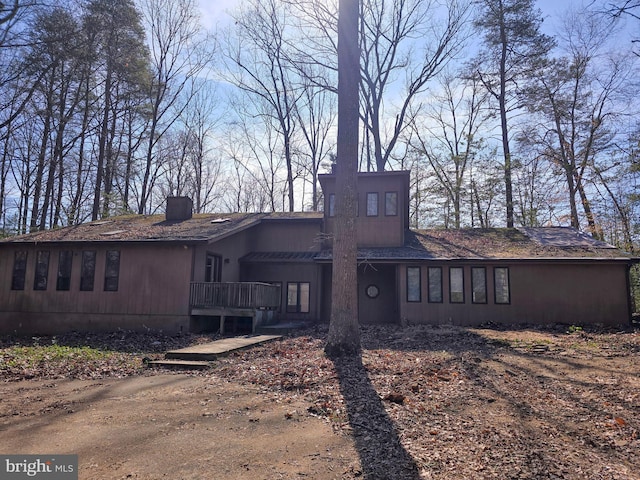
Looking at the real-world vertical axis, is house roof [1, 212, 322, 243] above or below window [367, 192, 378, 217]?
below

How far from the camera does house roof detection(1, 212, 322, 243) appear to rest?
14656mm

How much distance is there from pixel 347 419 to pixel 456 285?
11.7 m

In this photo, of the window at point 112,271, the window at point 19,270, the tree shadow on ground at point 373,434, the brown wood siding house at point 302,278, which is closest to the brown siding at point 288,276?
the brown wood siding house at point 302,278

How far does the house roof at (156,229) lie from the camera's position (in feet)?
48.1

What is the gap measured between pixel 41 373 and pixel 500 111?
83.9 ft

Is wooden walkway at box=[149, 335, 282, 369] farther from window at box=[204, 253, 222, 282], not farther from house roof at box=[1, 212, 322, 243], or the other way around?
window at box=[204, 253, 222, 282]

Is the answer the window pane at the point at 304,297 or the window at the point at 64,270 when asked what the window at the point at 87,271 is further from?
the window pane at the point at 304,297

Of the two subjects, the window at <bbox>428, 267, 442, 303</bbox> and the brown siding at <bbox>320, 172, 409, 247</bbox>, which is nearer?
the window at <bbox>428, 267, 442, 303</bbox>

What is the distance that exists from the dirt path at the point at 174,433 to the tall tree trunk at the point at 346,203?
2542 millimetres

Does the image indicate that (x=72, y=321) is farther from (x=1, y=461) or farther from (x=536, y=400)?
(x=536, y=400)

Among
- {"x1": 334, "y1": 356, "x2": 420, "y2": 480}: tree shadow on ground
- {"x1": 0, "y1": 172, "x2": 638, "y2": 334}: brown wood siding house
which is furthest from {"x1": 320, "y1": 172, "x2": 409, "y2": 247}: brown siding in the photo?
{"x1": 334, "y1": 356, "x2": 420, "y2": 480}: tree shadow on ground

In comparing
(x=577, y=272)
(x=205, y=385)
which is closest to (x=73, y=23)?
(x=205, y=385)

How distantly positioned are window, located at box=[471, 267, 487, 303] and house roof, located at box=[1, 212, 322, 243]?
7.06 m

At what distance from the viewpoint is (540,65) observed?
77.3ft
